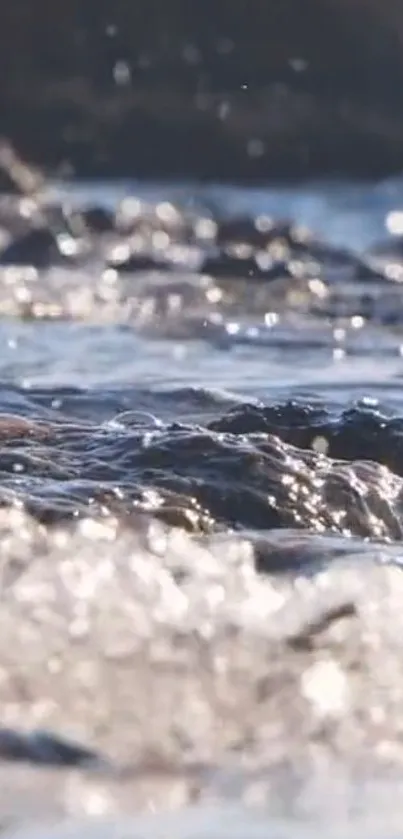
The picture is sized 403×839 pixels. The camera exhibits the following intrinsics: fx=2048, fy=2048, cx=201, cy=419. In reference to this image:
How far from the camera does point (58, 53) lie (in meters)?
12.2

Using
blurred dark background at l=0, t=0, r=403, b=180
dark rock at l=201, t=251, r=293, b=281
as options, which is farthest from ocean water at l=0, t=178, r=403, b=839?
blurred dark background at l=0, t=0, r=403, b=180

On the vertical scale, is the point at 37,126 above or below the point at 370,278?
above

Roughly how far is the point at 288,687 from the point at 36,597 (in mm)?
490

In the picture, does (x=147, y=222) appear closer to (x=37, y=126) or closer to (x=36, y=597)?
(x=37, y=126)

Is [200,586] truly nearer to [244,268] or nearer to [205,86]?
[244,268]

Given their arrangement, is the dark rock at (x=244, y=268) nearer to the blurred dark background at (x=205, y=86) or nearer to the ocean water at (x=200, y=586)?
the ocean water at (x=200, y=586)

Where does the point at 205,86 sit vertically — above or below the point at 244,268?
above

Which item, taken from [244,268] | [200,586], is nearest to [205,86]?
[244,268]

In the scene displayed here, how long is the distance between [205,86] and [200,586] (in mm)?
9280

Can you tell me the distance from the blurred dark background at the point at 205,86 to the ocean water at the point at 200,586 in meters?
5.55

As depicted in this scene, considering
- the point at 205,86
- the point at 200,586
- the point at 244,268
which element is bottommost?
the point at 200,586

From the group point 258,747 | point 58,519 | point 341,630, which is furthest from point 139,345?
point 258,747

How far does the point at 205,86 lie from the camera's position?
40.2 feet

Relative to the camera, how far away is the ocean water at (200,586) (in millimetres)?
2496
